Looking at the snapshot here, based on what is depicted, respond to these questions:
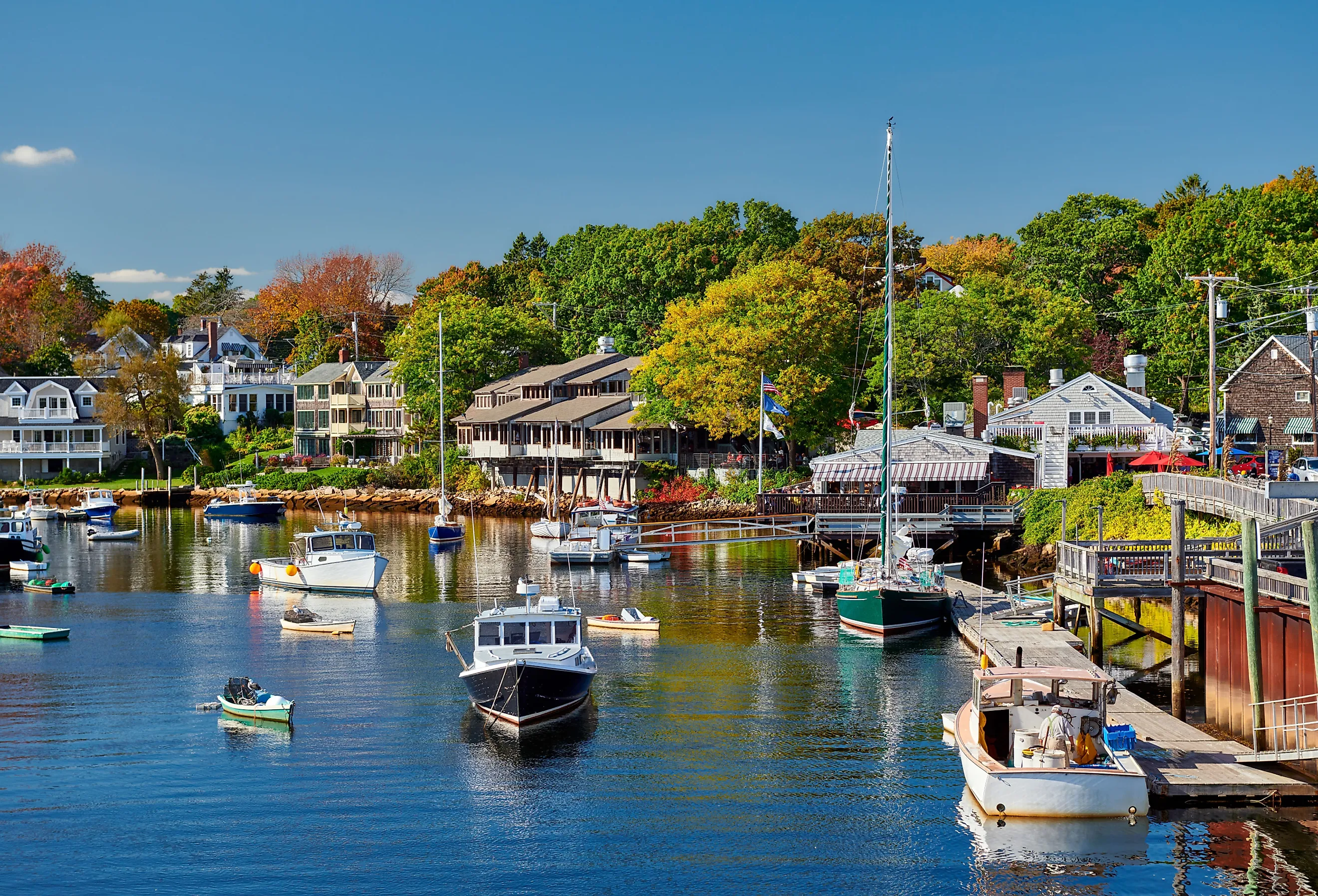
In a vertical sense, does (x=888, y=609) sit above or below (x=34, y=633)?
above

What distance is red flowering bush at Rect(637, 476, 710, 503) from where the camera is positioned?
3755 inches

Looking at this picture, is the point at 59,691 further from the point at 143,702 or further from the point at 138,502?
the point at 138,502

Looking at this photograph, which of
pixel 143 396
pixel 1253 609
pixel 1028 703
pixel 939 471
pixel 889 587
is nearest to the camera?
pixel 1028 703

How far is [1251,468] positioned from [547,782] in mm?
43815

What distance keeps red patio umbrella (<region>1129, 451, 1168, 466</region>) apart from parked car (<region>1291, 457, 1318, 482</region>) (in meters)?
6.74

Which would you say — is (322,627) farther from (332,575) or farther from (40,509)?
A: (40,509)

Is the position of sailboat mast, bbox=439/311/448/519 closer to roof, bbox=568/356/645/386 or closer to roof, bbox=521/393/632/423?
roof, bbox=521/393/632/423

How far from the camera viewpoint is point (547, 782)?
102 feet

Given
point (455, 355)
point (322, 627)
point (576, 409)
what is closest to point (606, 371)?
point (576, 409)

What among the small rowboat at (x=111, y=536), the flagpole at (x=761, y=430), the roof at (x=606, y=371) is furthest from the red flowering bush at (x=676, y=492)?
the small rowboat at (x=111, y=536)

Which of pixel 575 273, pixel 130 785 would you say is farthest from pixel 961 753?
pixel 575 273

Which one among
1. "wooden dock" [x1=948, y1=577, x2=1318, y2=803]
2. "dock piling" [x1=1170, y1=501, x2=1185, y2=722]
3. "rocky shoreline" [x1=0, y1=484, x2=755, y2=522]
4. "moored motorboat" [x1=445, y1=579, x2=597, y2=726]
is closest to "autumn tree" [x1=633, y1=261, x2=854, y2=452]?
"rocky shoreline" [x1=0, y1=484, x2=755, y2=522]

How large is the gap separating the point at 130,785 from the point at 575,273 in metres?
117

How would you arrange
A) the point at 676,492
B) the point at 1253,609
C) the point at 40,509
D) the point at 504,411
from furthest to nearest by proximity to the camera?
the point at 504,411, the point at 40,509, the point at 676,492, the point at 1253,609
